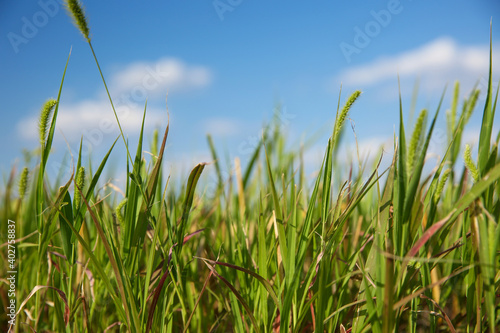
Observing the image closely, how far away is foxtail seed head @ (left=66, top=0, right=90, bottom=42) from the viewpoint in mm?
896

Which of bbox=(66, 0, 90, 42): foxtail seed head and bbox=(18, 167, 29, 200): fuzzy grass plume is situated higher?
bbox=(66, 0, 90, 42): foxtail seed head

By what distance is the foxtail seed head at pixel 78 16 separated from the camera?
0.90m

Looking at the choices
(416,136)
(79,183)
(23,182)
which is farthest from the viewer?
(23,182)

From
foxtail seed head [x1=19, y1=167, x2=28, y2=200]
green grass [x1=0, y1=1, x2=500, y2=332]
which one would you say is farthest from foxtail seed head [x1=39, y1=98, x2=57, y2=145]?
foxtail seed head [x1=19, y1=167, x2=28, y2=200]

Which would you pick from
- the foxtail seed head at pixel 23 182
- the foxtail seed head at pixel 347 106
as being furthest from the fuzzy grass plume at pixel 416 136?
the foxtail seed head at pixel 23 182

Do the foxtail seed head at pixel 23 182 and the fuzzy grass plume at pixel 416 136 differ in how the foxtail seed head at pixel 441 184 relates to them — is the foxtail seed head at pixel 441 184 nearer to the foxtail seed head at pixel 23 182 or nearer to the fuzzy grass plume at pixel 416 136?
the fuzzy grass plume at pixel 416 136

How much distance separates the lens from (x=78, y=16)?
91 centimetres

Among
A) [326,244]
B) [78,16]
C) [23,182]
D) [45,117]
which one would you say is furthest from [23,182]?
[326,244]

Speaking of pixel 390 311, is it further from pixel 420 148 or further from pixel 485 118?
pixel 485 118

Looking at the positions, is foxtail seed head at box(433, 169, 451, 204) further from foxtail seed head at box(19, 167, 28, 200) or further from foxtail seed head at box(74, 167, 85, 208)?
foxtail seed head at box(19, 167, 28, 200)

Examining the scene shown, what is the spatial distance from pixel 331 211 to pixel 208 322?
738 millimetres

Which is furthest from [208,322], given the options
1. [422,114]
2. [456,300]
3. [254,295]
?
[422,114]

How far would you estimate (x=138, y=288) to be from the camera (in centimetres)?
93

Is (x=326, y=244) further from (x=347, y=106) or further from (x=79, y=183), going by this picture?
(x=79, y=183)
